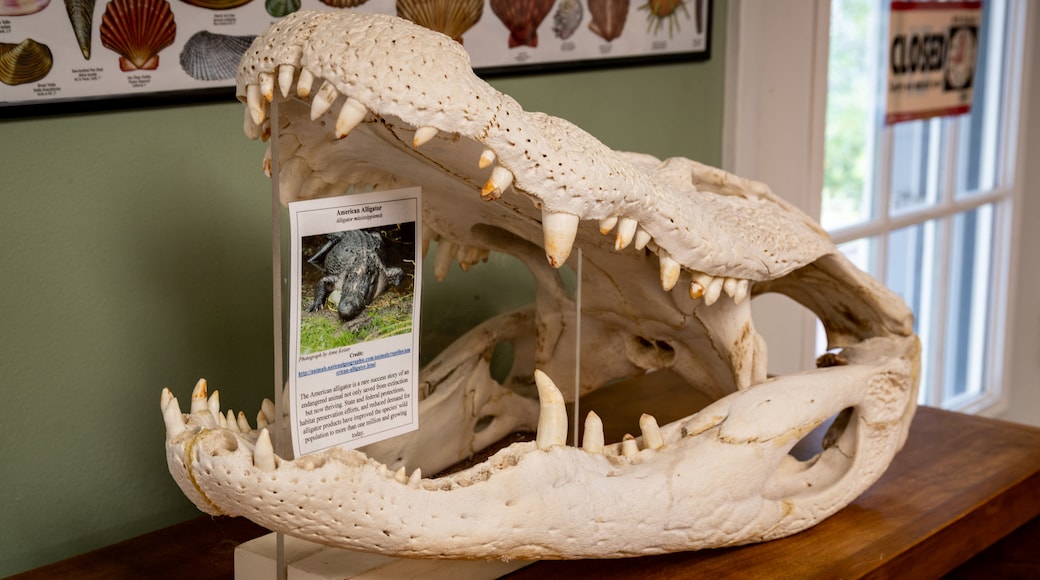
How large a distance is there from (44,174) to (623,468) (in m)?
0.65

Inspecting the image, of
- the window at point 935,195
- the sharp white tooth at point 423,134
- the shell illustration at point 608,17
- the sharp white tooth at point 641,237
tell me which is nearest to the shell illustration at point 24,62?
the sharp white tooth at point 423,134

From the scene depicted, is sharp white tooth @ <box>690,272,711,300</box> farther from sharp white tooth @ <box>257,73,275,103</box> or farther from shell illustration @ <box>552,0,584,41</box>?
shell illustration @ <box>552,0,584,41</box>

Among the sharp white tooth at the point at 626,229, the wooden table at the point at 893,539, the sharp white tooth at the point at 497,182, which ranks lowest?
the wooden table at the point at 893,539

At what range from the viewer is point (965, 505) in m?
1.29

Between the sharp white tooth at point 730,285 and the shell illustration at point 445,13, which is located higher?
the shell illustration at point 445,13

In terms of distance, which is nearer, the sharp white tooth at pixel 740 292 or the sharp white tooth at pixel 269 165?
the sharp white tooth at pixel 269 165

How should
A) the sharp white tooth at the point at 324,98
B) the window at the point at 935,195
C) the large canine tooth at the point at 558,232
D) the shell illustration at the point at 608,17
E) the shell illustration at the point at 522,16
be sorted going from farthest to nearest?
the window at the point at 935,195 → the shell illustration at the point at 608,17 → the shell illustration at the point at 522,16 → the large canine tooth at the point at 558,232 → the sharp white tooth at the point at 324,98

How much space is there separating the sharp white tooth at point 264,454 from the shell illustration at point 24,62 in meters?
0.50

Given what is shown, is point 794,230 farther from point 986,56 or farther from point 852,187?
point 986,56

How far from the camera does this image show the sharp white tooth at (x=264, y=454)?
842 mm

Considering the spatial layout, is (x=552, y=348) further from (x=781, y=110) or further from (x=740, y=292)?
(x=781, y=110)

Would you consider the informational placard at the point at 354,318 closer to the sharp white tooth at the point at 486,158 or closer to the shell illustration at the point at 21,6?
the sharp white tooth at the point at 486,158

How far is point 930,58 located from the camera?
2453 millimetres

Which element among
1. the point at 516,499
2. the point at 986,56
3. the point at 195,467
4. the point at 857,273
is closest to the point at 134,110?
the point at 195,467
